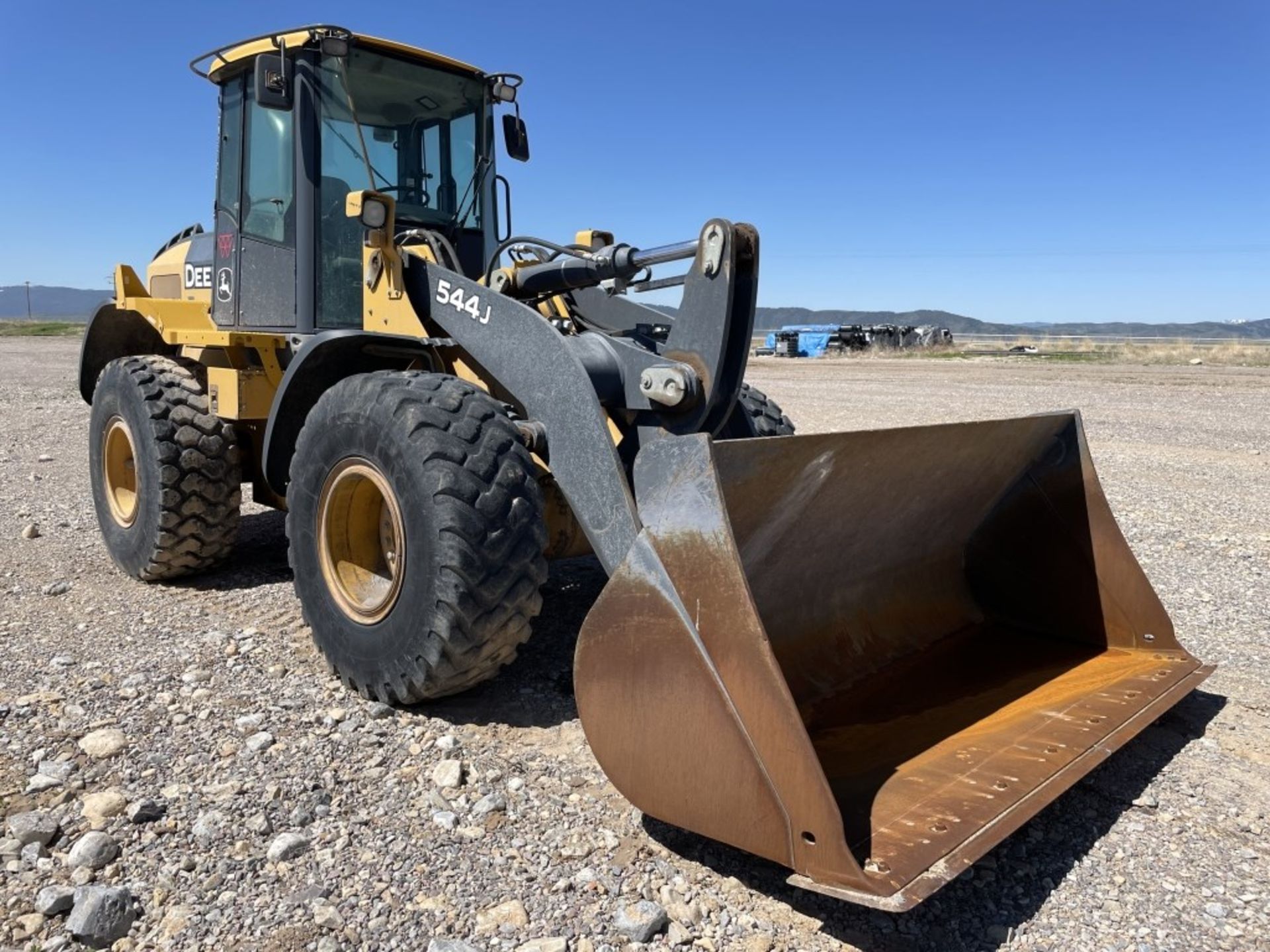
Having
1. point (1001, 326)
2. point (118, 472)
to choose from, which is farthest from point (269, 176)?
point (1001, 326)

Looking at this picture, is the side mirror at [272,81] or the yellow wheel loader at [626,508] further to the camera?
the side mirror at [272,81]

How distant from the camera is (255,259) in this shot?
16.7 ft

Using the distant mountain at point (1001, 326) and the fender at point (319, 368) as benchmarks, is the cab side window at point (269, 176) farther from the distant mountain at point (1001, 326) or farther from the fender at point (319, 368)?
the distant mountain at point (1001, 326)

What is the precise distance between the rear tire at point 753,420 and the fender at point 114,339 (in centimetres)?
360

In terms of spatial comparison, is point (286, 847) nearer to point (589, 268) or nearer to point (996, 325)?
point (589, 268)

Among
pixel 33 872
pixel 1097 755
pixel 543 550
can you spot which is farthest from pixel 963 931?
pixel 33 872

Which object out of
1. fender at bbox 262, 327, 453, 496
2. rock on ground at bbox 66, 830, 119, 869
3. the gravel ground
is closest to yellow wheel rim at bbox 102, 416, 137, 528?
the gravel ground

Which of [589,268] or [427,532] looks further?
[589,268]

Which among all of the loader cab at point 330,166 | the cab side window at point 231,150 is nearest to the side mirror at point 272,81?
the loader cab at point 330,166

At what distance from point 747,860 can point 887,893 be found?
2.10ft

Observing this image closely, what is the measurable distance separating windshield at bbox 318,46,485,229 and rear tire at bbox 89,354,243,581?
54.7 inches

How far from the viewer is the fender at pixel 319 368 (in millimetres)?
4066

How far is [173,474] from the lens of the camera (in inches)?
196

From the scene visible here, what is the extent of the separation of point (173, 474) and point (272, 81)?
198 centimetres
